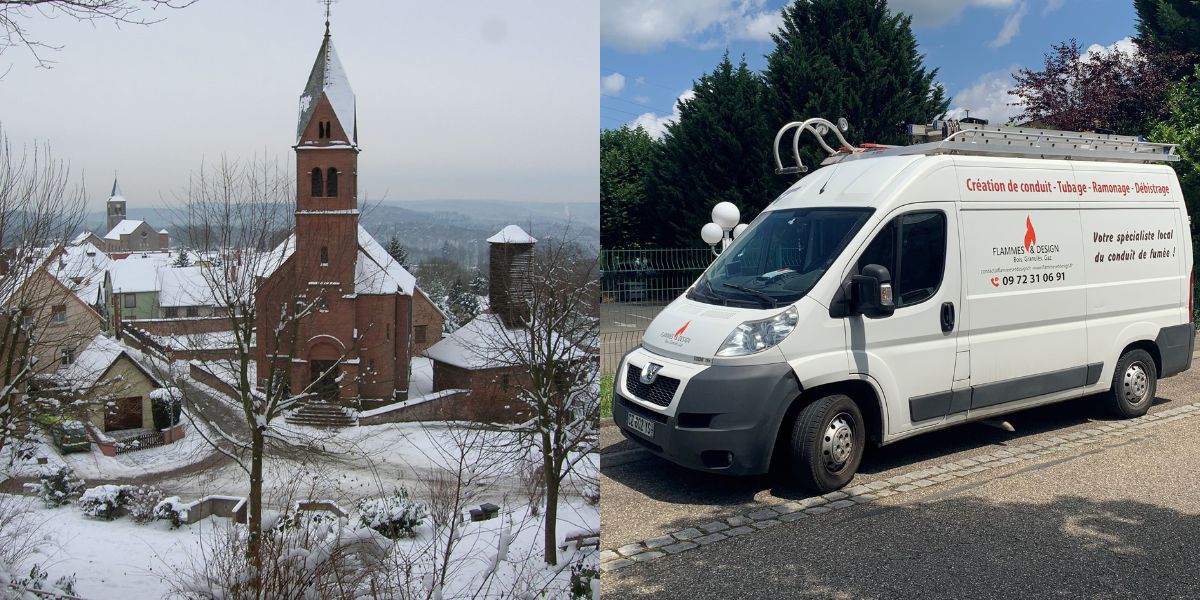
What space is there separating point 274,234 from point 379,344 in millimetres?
495

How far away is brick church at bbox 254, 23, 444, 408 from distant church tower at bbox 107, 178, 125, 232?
21.4 inches

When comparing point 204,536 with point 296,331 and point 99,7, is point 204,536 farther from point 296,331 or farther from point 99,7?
point 99,7

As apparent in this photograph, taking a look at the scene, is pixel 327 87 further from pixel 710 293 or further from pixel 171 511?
pixel 710 293

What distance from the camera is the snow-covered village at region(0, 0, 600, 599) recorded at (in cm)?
301

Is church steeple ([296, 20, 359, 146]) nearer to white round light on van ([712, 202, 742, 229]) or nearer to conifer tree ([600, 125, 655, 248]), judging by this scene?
white round light on van ([712, 202, 742, 229])

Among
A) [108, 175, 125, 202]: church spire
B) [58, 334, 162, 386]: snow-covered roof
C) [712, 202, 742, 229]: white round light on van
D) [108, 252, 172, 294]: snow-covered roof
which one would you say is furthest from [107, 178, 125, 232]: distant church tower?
[712, 202, 742, 229]: white round light on van

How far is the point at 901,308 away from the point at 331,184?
11.2 ft

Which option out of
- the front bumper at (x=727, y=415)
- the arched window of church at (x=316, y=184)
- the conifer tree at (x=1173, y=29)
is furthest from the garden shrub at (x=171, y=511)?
the conifer tree at (x=1173, y=29)

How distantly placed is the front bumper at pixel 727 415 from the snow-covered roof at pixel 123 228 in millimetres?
2796

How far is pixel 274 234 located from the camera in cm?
305

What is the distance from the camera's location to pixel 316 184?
126 inches

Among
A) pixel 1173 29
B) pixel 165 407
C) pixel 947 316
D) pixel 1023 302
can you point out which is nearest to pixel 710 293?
pixel 947 316

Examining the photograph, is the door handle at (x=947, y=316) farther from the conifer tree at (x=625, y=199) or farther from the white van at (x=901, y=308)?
the conifer tree at (x=625, y=199)

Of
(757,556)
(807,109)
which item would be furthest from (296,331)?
(807,109)
